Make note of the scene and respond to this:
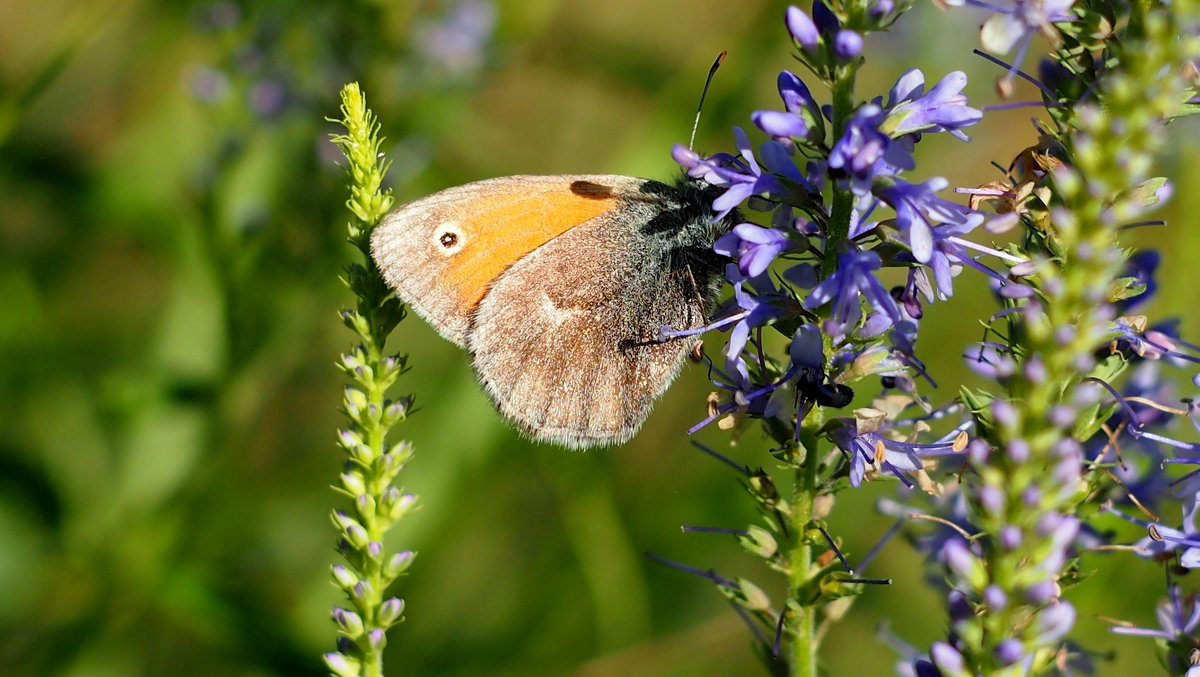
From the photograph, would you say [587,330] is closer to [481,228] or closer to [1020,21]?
[481,228]

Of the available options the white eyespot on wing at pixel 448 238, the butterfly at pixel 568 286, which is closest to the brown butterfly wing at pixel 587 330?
the butterfly at pixel 568 286

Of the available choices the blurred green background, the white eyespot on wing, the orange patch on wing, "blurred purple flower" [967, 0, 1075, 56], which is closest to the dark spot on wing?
the orange patch on wing

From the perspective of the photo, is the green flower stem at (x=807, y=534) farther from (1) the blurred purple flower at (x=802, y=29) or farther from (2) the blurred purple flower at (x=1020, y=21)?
(2) the blurred purple flower at (x=1020, y=21)

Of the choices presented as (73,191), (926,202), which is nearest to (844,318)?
(926,202)

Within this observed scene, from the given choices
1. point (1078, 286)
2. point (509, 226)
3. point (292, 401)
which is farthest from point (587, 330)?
point (292, 401)

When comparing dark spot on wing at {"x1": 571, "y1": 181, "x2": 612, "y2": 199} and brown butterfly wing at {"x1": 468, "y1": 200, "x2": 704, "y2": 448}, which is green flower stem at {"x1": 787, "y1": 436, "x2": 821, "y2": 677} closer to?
brown butterfly wing at {"x1": 468, "y1": 200, "x2": 704, "y2": 448}

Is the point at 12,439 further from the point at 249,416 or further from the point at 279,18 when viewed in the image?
the point at 279,18
